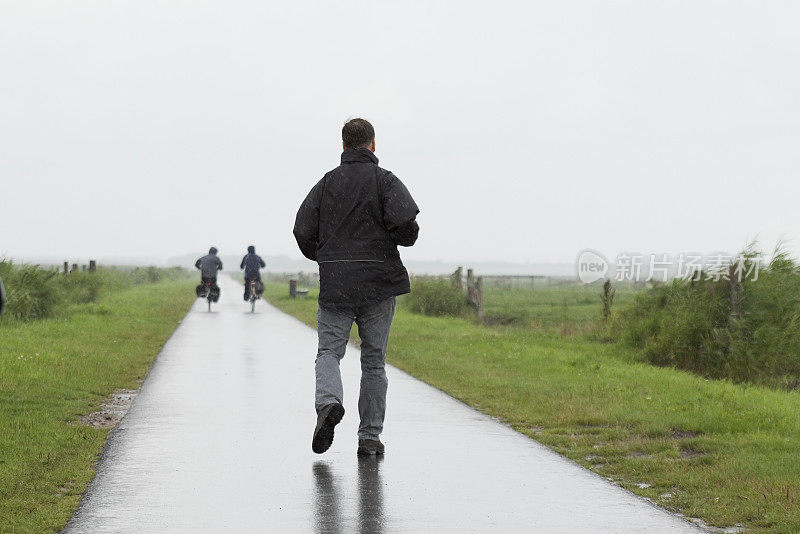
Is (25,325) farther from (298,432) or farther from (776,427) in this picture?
(776,427)

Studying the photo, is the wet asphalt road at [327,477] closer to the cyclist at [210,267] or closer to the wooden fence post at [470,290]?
the wooden fence post at [470,290]

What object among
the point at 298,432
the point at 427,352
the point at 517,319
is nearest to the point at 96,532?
the point at 298,432

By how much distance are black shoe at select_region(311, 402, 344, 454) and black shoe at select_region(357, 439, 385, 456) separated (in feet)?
1.79

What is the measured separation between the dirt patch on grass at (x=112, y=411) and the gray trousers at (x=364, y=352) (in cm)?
300

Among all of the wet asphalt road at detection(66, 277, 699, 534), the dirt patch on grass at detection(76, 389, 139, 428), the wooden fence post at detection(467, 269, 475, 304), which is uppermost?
the wooden fence post at detection(467, 269, 475, 304)

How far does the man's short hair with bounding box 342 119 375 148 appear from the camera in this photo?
7.21 meters

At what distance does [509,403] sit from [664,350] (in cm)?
656

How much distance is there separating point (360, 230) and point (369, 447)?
1.62 meters

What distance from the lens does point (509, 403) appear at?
11133mm

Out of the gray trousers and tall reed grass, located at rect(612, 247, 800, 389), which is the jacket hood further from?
tall reed grass, located at rect(612, 247, 800, 389)

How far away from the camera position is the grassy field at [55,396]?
19.9 ft

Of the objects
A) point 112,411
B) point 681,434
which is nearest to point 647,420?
point 681,434

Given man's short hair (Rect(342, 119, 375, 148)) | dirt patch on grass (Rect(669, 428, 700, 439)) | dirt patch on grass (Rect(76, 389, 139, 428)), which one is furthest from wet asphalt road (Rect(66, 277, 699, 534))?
man's short hair (Rect(342, 119, 375, 148))

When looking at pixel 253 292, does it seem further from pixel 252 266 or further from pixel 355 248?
pixel 355 248
